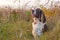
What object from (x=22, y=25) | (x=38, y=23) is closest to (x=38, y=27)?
(x=38, y=23)

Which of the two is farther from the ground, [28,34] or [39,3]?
[39,3]

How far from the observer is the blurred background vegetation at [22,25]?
15.3 ft

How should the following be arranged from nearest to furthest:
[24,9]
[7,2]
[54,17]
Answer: [54,17] < [24,9] < [7,2]

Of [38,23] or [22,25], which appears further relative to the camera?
[22,25]

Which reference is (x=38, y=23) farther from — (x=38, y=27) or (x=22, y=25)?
(x=22, y=25)

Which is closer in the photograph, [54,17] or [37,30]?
[37,30]

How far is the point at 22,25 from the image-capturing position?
198 inches

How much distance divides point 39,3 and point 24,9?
0.37 meters

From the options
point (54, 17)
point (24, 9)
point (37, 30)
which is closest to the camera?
point (37, 30)

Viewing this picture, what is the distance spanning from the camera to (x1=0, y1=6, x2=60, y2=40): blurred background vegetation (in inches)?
183

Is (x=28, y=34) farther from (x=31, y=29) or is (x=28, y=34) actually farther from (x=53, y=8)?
(x=53, y=8)

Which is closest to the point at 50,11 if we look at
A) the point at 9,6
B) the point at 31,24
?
the point at 31,24

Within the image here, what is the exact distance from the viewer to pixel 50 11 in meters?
5.30

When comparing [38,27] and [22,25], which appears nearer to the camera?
[38,27]
